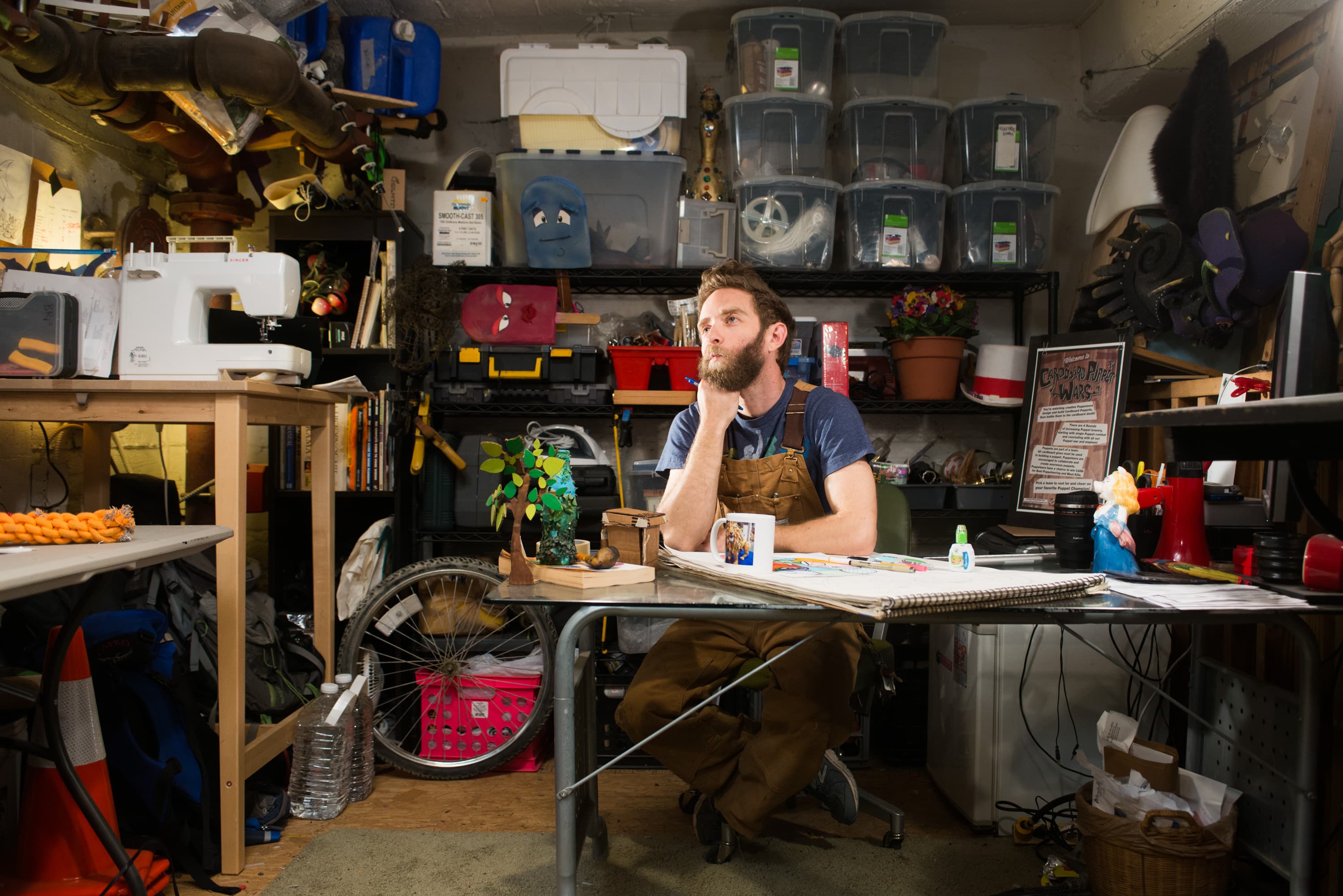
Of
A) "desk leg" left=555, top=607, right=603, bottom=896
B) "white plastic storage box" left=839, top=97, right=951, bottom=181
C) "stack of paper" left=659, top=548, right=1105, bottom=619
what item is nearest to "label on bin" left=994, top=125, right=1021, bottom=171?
"white plastic storage box" left=839, top=97, right=951, bottom=181

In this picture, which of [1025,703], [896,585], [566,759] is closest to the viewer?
[896,585]

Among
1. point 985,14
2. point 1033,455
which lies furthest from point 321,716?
point 985,14

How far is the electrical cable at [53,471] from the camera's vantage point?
2818 mm

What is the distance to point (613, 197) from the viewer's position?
3.19 m

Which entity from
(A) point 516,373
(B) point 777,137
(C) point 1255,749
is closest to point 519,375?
(A) point 516,373

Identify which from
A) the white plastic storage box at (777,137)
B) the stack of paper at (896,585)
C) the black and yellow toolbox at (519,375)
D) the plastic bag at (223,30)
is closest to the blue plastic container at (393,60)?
the plastic bag at (223,30)

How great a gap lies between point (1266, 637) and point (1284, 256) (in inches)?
42.7

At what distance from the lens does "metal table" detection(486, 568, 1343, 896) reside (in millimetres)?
1272

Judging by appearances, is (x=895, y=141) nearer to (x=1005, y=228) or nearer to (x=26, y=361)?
(x=1005, y=228)

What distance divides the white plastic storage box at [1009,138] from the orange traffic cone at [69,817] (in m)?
3.12

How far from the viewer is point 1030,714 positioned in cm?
232

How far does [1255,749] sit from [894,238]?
196cm

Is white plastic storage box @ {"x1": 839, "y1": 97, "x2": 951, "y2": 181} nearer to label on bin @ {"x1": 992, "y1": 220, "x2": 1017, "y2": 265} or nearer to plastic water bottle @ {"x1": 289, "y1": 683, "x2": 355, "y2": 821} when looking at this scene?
label on bin @ {"x1": 992, "y1": 220, "x2": 1017, "y2": 265}

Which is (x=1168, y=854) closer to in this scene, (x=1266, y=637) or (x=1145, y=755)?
(x=1145, y=755)
